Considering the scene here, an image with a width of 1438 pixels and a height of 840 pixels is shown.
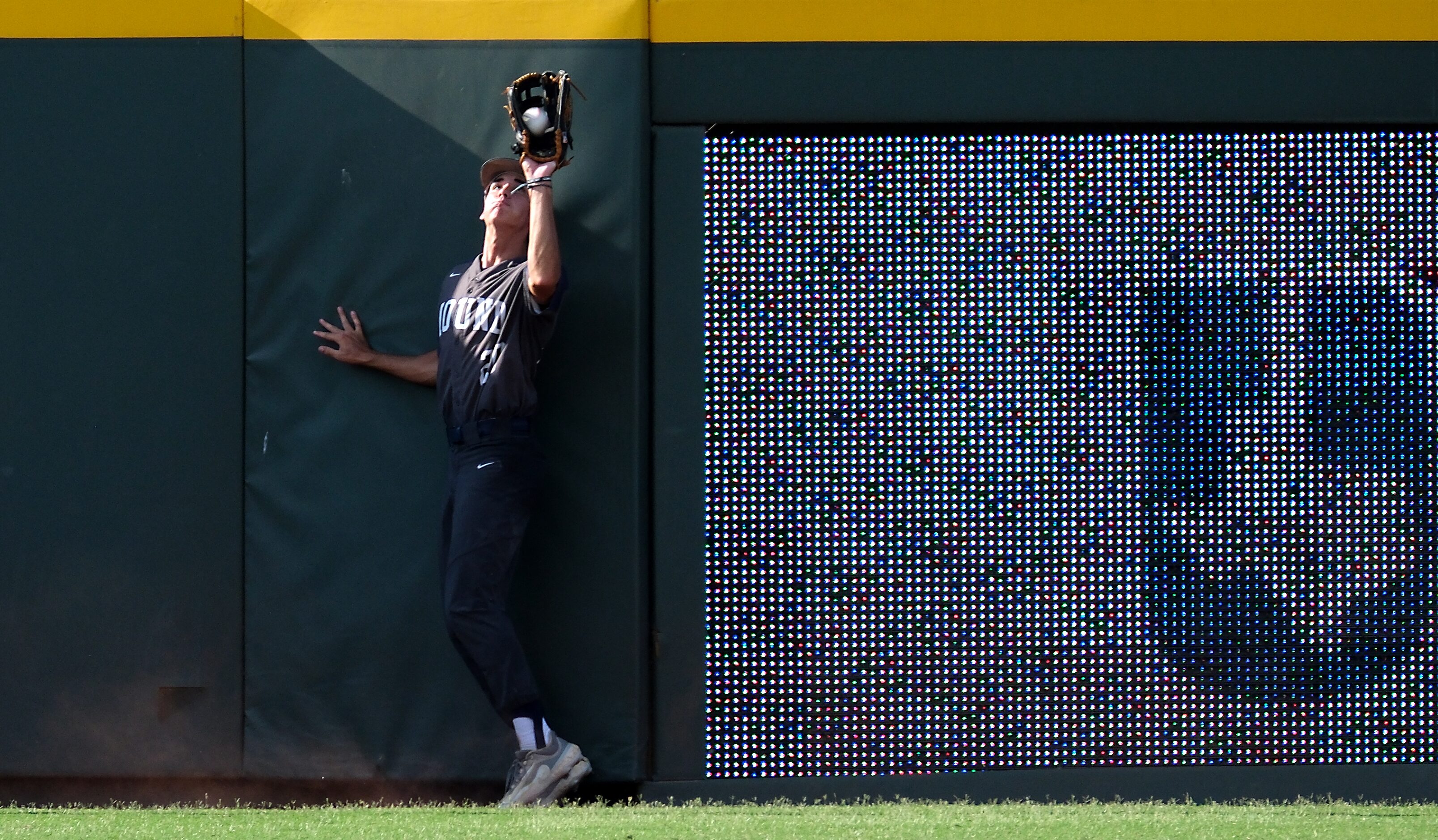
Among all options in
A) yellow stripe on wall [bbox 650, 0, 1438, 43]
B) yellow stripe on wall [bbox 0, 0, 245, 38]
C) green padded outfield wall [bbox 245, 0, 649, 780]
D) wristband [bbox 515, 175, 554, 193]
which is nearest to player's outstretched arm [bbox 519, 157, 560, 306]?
wristband [bbox 515, 175, 554, 193]

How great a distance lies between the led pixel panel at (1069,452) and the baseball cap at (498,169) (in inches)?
24.2

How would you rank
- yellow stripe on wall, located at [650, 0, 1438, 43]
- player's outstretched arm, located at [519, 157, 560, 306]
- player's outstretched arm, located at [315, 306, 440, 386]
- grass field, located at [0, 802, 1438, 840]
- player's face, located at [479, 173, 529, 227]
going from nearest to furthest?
grass field, located at [0, 802, 1438, 840], player's outstretched arm, located at [519, 157, 560, 306], player's face, located at [479, 173, 529, 227], player's outstretched arm, located at [315, 306, 440, 386], yellow stripe on wall, located at [650, 0, 1438, 43]

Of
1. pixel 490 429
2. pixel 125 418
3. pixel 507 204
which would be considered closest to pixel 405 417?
pixel 490 429

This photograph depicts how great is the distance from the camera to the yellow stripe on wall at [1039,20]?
4676 mm

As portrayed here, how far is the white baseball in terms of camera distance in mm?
4273

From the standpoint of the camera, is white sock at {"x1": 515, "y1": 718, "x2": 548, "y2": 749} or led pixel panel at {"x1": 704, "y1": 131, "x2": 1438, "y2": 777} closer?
white sock at {"x1": 515, "y1": 718, "x2": 548, "y2": 749}

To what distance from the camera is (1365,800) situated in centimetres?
455

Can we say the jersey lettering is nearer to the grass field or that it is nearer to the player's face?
the player's face

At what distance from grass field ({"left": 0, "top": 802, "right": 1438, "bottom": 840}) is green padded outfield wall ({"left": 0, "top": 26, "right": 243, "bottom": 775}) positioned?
1.23 feet

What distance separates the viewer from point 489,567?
14.1ft

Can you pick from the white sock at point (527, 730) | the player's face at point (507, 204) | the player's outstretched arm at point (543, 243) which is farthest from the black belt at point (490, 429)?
the white sock at point (527, 730)

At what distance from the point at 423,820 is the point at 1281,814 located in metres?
2.39

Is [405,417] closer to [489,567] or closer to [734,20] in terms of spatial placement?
[489,567]

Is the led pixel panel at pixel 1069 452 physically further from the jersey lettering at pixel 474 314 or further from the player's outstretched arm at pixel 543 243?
the jersey lettering at pixel 474 314
